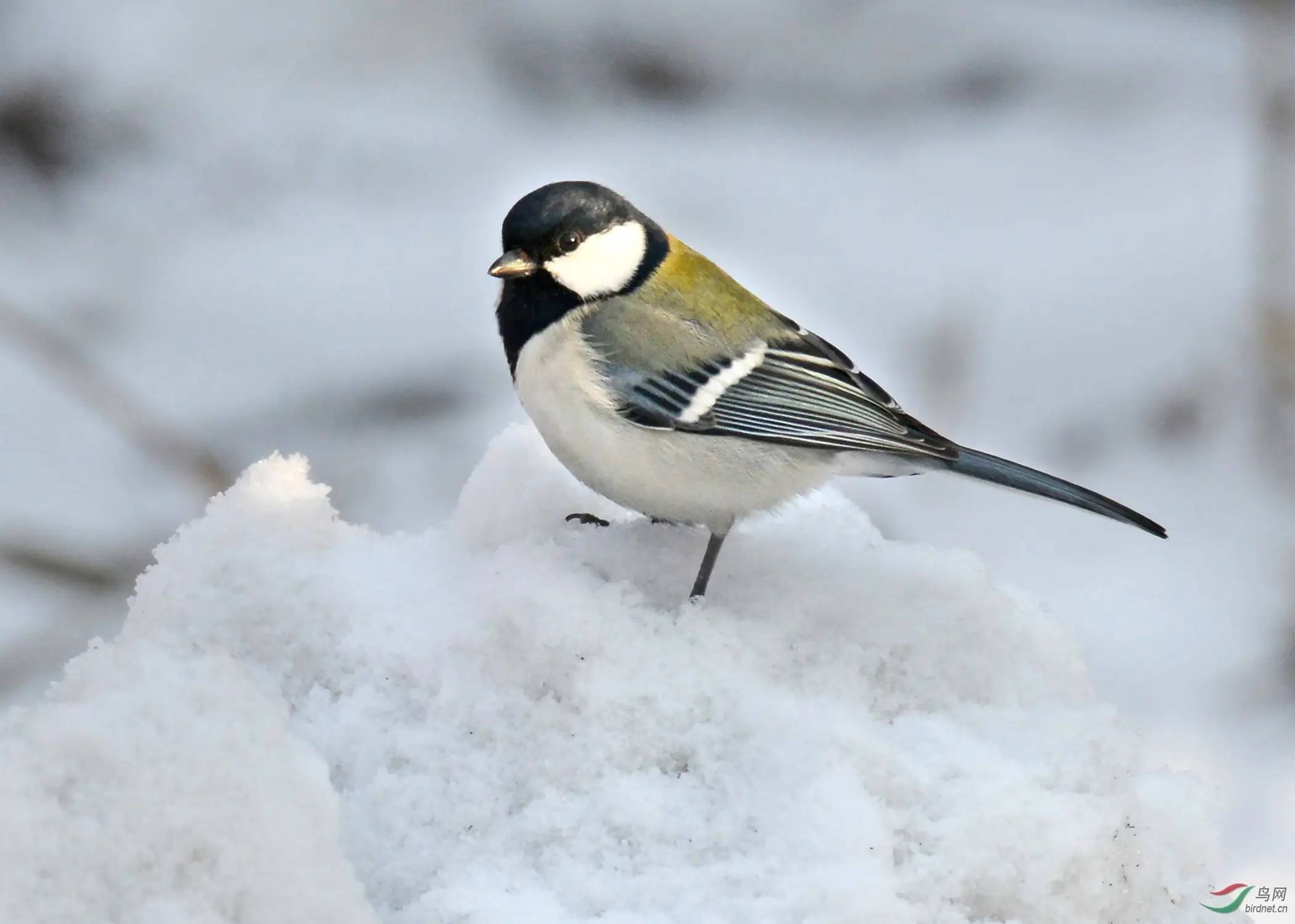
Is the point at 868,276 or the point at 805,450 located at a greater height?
the point at 868,276

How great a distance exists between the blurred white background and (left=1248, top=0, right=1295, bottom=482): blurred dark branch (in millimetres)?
11

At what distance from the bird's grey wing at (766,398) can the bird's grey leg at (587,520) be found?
0.11 metres

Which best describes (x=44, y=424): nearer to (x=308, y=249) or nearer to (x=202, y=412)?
(x=202, y=412)

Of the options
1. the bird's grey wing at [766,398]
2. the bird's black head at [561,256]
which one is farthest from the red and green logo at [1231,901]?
the bird's black head at [561,256]

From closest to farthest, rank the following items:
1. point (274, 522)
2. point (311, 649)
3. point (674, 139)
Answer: point (311, 649)
point (274, 522)
point (674, 139)

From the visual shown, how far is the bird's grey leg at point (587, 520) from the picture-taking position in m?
1.43

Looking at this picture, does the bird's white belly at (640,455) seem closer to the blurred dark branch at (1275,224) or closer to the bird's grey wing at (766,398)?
the bird's grey wing at (766,398)

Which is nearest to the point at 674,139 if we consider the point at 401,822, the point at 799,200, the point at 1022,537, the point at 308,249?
the point at 799,200

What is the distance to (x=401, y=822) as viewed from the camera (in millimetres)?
1004

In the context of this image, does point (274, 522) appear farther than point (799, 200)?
No

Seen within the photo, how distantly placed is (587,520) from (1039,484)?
1.65 ft

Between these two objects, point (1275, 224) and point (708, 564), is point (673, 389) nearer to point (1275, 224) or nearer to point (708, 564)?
point (708, 564)

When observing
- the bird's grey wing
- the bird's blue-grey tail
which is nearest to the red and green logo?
the bird's blue-grey tail

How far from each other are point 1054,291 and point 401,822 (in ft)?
8.35
